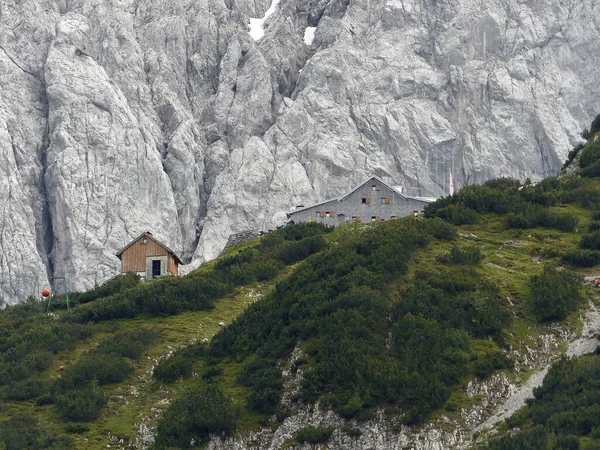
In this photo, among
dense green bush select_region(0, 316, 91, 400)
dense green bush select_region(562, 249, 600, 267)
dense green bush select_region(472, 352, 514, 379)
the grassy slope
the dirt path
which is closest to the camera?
the dirt path

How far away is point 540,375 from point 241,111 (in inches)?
4724

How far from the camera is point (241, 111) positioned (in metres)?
167

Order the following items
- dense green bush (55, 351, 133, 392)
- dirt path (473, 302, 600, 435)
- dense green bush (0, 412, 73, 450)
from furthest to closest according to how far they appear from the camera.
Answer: dense green bush (55, 351, 133, 392)
dense green bush (0, 412, 73, 450)
dirt path (473, 302, 600, 435)

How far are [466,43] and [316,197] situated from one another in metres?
30.1

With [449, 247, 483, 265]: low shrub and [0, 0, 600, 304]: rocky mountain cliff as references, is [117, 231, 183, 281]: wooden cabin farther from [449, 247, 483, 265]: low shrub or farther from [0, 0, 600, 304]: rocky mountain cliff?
[0, 0, 600, 304]: rocky mountain cliff

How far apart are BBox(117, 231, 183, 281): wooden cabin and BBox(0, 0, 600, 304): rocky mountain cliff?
51.4 m

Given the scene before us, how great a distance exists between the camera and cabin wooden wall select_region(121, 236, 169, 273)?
89.8 m

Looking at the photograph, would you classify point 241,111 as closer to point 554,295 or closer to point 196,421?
point 554,295

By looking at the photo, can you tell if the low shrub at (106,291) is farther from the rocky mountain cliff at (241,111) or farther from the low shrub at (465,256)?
the rocky mountain cliff at (241,111)

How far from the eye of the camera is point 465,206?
237 ft

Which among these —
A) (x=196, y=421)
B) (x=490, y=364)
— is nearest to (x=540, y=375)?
(x=490, y=364)

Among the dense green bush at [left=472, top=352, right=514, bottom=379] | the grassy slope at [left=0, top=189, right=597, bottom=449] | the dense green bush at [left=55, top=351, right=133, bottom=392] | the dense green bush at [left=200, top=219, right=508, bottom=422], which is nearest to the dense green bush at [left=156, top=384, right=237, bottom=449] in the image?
the grassy slope at [left=0, top=189, right=597, bottom=449]

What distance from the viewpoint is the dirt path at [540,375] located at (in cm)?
4666

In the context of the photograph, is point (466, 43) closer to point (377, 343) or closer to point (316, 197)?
point (316, 197)
